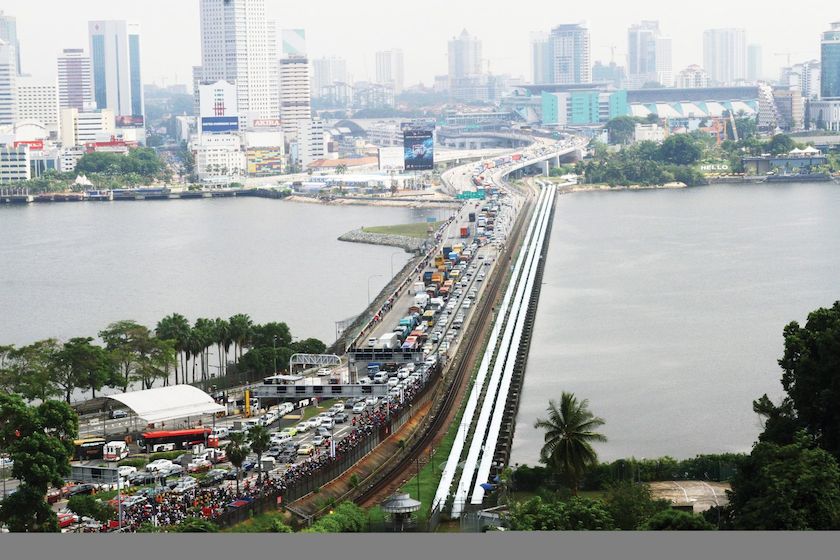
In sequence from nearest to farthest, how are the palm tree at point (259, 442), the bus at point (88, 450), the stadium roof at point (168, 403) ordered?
the palm tree at point (259, 442), the bus at point (88, 450), the stadium roof at point (168, 403)

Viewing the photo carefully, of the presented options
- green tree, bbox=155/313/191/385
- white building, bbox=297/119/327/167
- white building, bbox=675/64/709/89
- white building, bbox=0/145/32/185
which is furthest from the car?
white building, bbox=675/64/709/89

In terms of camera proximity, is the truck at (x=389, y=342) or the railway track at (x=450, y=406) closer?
the railway track at (x=450, y=406)

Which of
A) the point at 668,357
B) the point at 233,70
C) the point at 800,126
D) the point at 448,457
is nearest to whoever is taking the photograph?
the point at 448,457

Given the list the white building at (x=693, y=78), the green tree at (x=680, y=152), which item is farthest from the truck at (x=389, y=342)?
the white building at (x=693, y=78)

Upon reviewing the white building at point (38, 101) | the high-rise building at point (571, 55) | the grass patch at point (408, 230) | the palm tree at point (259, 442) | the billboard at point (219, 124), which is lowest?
the palm tree at point (259, 442)

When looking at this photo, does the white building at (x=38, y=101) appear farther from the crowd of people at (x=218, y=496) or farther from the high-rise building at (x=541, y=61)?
the crowd of people at (x=218, y=496)

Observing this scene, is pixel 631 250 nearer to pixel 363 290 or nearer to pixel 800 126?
pixel 363 290

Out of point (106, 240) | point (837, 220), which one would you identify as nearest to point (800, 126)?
point (837, 220)

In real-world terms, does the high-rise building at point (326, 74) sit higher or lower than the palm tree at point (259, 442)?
higher
